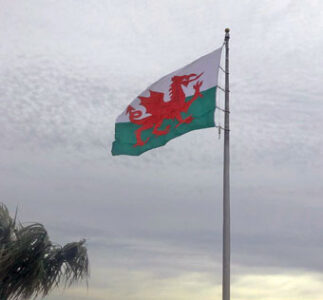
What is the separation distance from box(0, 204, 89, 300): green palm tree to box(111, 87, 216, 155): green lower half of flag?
13.0 meters

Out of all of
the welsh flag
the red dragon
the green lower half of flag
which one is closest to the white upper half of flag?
the welsh flag

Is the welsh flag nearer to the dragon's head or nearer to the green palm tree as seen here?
the dragon's head

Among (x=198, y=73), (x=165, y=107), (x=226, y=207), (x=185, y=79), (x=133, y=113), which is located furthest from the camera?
(x=133, y=113)

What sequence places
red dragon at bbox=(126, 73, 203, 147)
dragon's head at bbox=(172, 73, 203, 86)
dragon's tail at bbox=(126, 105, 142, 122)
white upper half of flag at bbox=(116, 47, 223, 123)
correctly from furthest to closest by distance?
dragon's tail at bbox=(126, 105, 142, 122), dragon's head at bbox=(172, 73, 203, 86), red dragon at bbox=(126, 73, 203, 147), white upper half of flag at bbox=(116, 47, 223, 123)

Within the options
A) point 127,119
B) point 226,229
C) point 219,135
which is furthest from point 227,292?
point 127,119

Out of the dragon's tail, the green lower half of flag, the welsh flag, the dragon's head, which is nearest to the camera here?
the green lower half of flag

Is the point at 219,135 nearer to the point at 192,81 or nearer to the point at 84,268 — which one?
the point at 192,81

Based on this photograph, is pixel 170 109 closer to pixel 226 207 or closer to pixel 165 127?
pixel 165 127

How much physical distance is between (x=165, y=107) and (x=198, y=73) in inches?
57.0

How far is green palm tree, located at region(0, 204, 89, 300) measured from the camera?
2905cm

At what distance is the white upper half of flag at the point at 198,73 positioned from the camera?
16859 millimetres

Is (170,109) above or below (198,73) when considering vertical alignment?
below

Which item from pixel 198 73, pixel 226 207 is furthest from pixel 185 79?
pixel 226 207

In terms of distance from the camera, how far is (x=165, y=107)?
17.7m
